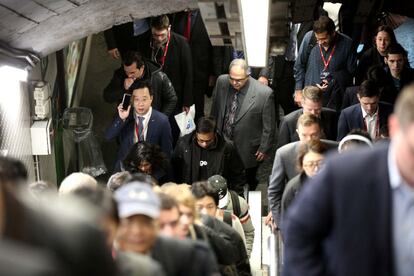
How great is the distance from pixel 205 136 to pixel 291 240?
17.9ft

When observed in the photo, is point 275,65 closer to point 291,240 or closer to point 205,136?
point 205,136

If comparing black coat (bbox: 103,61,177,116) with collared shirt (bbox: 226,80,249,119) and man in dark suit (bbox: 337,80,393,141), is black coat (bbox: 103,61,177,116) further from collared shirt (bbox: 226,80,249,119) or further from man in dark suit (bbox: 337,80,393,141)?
man in dark suit (bbox: 337,80,393,141)

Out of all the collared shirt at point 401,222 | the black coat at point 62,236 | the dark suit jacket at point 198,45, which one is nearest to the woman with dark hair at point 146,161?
the dark suit jacket at point 198,45

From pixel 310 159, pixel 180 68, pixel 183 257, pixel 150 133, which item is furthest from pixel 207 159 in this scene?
pixel 183 257

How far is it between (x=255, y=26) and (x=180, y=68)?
13.4ft

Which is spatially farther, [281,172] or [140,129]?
[140,129]

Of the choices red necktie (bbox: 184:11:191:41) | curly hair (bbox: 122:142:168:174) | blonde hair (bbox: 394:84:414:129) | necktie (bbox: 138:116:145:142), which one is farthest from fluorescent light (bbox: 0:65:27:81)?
blonde hair (bbox: 394:84:414:129)

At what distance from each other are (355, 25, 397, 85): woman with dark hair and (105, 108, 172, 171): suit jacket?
7.67 ft

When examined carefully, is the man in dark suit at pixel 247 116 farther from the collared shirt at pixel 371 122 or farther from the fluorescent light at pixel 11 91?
the fluorescent light at pixel 11 91

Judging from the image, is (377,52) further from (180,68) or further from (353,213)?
(353,213)

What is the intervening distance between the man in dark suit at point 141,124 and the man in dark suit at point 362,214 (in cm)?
585

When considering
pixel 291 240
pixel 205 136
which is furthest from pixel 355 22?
pixel 291 240

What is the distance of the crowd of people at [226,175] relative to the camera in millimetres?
2643

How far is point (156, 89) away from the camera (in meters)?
10.7
